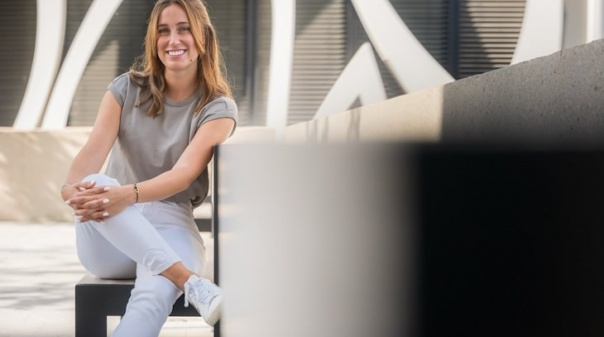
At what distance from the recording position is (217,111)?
10.3ft

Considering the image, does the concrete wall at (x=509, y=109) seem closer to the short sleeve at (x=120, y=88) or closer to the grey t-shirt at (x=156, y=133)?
the grey t-shirt at (x=156, y=133)

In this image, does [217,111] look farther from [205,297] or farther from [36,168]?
[36,168]

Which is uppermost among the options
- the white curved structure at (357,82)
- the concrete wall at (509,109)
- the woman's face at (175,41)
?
the white curved structure at (357,82)

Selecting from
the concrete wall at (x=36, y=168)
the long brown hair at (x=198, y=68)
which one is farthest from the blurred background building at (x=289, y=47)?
the long brown hair at (x=198, y=68)

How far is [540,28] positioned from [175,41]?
27.5 feet

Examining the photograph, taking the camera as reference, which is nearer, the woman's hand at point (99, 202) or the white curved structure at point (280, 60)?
the woman's hand at point (99, 202)

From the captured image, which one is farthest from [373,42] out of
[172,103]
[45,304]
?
[172,103]

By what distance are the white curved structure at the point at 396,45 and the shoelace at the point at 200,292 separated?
8.63m

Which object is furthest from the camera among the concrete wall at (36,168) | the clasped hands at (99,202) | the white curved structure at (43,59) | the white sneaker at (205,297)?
the white curved structure at (43,59)

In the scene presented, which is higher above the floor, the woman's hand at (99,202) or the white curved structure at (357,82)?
the white curved structure at (357,82)

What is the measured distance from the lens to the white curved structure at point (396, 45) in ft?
36.6

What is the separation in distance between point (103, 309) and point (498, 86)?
91.0 inches

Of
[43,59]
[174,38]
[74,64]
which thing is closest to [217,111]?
[174,38]

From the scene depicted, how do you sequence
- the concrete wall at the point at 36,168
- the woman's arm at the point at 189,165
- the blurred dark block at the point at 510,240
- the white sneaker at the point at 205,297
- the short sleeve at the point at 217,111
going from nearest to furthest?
the blurred dark block at the point at 510,240 → the white sneaker at the point at 205,297 → the woman's arm at the point at 189,165 → the short sleeve at the point at 217,111 → the concrete wall at the point at 36,168
